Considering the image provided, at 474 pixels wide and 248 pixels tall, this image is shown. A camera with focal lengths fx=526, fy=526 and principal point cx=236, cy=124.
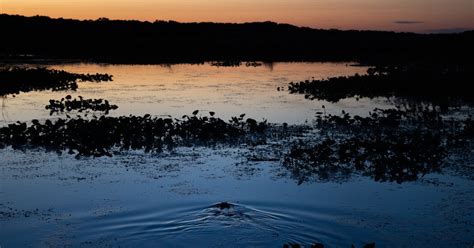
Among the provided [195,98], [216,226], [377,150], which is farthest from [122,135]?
[195,98]

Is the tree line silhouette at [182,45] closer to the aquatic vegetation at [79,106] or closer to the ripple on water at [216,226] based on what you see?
the aquatic vegetation at [79,106]

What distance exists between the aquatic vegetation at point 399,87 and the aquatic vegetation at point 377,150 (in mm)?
7254

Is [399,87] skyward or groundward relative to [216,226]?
skyward

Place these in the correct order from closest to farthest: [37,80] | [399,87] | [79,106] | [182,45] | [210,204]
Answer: [210,204], [79,106], [399,87], [37,80], [182,45]

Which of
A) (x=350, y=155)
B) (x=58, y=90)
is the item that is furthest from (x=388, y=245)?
(x=58, y=90)

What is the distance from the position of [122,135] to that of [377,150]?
720cm

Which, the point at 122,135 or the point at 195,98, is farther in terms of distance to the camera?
the point at 195,98

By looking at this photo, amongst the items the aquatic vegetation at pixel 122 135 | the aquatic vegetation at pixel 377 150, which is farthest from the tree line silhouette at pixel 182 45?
A: the aquatic vegetation at pixel 122 135

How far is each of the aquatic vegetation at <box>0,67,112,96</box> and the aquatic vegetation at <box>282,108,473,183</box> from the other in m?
17.9

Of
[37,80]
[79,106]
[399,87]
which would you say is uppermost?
[37,80]

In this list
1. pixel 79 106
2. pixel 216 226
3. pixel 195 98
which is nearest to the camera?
pixel 216 226

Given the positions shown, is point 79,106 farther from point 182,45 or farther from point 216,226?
point 182,45

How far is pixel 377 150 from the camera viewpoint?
42.5ft

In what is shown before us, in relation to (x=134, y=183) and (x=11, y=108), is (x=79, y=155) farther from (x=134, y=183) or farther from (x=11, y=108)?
(x=11, y=108)
